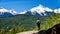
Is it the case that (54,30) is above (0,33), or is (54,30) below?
above

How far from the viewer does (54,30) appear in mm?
18625

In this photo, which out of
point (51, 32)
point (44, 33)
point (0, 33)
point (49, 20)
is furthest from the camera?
point (0, 33)

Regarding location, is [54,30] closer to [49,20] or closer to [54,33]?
[54,33]

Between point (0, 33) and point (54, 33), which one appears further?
point (0, 33)

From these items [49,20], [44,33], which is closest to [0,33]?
[49,20]

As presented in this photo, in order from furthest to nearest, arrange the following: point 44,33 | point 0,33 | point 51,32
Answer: point 0,33 → point 44,33 → point 51,32

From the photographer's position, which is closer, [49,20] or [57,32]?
[57,32]

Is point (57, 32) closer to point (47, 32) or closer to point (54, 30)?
point (54, 30)

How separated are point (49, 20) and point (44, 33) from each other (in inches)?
2604

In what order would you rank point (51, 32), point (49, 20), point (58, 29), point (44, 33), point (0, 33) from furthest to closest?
point (0, 33)
point (49, 20)
point (44, 33)
point (51, 32)
point (58, 29)

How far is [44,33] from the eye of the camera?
21031 millimetres

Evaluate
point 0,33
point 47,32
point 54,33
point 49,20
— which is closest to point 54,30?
point 54,33

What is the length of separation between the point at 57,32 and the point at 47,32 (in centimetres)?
271

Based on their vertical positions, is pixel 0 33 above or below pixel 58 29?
below
